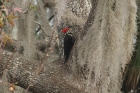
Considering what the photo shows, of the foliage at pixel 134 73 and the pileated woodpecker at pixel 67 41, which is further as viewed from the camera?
the foliage at pixel 134 73

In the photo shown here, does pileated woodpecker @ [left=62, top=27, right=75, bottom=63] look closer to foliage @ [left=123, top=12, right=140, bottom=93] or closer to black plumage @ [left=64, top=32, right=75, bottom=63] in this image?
black plumage @ [left=64, top=32, right=75, bottom=63]

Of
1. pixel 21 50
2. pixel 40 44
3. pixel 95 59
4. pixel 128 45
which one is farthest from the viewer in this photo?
pixel 40 44

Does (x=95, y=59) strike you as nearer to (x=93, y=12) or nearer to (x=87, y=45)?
(x=87, y=45)

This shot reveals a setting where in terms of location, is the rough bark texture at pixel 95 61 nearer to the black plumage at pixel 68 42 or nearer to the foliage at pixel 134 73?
the black plumage at pixel 68 42

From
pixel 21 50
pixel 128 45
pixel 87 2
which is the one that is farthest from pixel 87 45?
pixel 21 50

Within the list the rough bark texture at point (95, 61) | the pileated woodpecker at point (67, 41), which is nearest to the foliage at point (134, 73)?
the rough bark texture at point (95, 61)

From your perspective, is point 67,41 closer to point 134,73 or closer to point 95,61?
point 95,61

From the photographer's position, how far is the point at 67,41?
3.27m

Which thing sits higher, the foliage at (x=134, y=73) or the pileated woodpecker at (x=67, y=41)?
the pileated woodpecker at (x=67, y=41)

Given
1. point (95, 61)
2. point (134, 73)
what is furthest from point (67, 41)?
point (134, 73)

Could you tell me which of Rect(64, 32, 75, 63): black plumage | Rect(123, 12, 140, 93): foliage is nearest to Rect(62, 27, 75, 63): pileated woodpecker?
Rect(64, 32, 75, 63): black plumage

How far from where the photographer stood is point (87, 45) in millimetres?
3121

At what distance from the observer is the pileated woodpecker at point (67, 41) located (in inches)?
129

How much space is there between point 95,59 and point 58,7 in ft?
2.42
